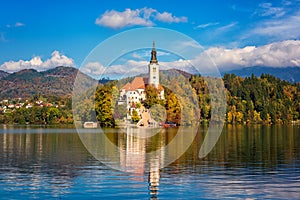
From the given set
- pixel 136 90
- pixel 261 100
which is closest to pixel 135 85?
pixel 136 90

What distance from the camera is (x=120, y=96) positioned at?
290 feet

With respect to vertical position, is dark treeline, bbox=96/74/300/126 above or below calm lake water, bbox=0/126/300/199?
above

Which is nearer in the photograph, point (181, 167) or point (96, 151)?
point (181, 167)

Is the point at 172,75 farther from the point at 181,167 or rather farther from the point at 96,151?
the point at 181,167

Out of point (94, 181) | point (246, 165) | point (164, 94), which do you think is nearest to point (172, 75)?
point (164, 94)

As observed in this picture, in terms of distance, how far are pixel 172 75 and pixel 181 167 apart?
63200mm

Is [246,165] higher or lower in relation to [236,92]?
lower

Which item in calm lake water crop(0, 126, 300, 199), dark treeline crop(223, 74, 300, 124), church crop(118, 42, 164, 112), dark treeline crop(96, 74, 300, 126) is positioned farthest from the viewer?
dark treeline crop(223, 74, 300, 124)

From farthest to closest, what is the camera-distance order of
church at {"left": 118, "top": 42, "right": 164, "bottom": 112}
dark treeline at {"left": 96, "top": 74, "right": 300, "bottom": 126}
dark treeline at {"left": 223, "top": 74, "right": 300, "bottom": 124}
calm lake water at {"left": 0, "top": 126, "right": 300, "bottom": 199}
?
dark treeline at {"left": 223, "top": 74, "right": 300, "bottom": 124}
dark treeline at {"left": 96, "top": 74, "right": 300, "bottom": 126}
church at {"left": 118, "top": 42, "right": 164, "bottom": 112}
calm lake water at {"left": 0, "top": 126, "right": 300, "bottom": 199}

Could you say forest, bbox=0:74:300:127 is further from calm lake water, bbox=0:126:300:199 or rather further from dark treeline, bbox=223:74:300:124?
calm lake water, bbox=0:126:300:199

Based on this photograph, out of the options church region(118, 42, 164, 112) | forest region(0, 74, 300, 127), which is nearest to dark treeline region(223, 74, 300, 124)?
forest region(0, 74, 300, 127)

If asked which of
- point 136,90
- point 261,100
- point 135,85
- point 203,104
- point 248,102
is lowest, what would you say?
point 203,104

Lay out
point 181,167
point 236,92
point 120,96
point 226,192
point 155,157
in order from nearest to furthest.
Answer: point 226,192, point 181,167, point 155,157, point 120,96, point 236,92

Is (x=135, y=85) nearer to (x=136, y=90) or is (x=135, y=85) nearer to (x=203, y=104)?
(x=136, y=90)
